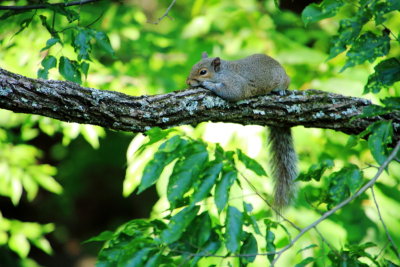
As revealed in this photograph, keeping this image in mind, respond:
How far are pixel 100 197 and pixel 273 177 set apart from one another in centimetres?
541

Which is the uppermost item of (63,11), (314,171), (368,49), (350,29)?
(63,11)

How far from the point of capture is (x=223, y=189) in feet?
4.88

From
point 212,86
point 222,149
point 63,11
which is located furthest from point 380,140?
point 63,11

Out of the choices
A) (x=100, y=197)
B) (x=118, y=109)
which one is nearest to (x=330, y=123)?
(x=118, y=109)

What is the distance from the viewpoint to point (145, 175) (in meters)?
1.47

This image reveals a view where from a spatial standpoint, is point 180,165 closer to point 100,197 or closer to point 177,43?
point 177,43

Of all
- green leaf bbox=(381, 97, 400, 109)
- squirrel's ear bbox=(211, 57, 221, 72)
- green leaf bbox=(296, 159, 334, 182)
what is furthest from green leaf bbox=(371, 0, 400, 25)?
squirrel's ear bbox=(211, 57, 221, 72)

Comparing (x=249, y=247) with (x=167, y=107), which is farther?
(x=167, y=107)

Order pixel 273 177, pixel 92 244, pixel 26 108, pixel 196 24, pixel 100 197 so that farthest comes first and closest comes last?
pixel 100 197, pixel 92 244, pixel 196 24, pixel 273 177, pixel 26 108

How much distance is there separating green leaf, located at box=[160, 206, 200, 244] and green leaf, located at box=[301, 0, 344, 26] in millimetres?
1034

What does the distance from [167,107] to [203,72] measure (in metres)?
0.95

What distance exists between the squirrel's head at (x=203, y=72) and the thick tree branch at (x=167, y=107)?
611 mm

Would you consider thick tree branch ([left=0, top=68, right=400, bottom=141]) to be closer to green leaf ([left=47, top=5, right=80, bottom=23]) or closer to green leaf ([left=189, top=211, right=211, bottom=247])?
green leaf ([left=47, top=5, right=80, bottom=23])

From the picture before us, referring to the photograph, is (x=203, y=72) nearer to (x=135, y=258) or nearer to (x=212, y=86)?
(x=212, y=86)
